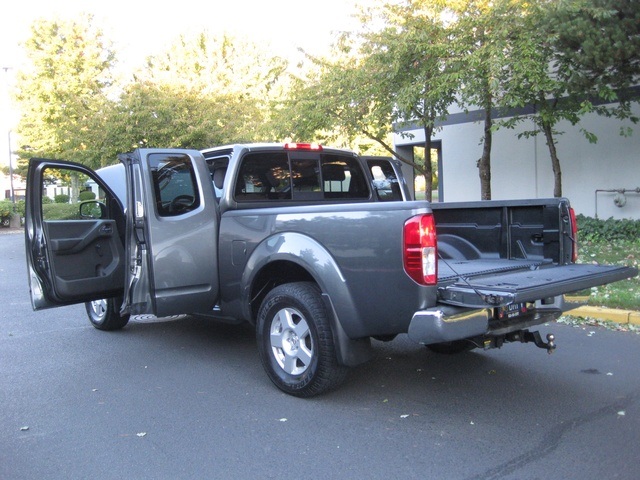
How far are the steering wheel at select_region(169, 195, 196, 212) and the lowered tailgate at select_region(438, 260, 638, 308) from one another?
2.40 metres

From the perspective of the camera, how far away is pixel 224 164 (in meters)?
5.99

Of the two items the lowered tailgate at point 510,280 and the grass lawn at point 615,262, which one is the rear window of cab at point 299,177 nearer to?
the lowered tailgate at point 510,280

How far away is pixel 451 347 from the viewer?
5680 millimetres

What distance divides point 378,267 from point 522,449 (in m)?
1.50

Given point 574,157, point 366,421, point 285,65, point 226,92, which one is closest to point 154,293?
point 366,421

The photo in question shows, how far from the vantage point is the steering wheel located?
18.1 ft

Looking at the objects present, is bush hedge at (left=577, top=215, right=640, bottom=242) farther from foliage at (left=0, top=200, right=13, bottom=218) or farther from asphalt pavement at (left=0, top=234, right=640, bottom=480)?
foliage at (left=0, top=200, right=13, bottom=218)

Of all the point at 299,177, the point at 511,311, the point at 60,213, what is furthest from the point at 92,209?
the point at 60,213

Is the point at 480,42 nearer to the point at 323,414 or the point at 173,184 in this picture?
the point at 173,184

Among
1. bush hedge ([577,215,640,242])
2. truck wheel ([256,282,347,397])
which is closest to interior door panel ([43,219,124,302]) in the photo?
truck wheel ([256,282,347,397])

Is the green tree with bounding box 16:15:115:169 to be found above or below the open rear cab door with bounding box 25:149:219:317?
above

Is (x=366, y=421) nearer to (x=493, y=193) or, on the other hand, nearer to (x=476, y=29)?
(x=476, y=29)

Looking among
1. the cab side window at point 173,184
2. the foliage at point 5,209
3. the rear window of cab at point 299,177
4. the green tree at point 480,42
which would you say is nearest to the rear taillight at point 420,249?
the rear window of cab at point 299,177

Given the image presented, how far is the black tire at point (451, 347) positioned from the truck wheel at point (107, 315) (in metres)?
3.69
